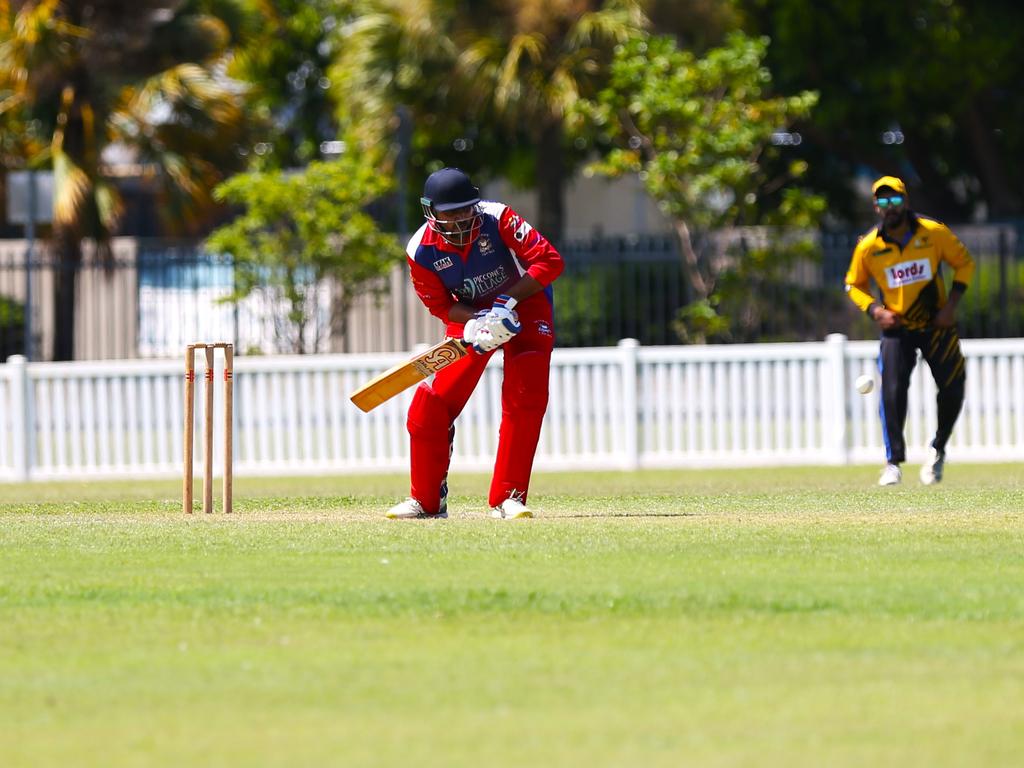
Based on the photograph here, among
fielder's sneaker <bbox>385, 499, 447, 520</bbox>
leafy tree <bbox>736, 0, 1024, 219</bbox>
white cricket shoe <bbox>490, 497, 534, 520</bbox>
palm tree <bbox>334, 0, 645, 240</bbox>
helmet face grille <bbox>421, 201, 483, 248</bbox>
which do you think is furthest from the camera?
leafy tree <bbox>736, 0, 1024, 219</bbox>

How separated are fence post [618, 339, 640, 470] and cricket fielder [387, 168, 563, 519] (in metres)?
5.79

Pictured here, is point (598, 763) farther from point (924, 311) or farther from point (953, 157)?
point (953, 157)

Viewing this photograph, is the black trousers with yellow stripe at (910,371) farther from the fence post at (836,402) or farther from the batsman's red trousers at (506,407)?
the fence post at (836,402)

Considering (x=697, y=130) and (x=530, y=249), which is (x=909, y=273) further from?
(x=697, y=130)

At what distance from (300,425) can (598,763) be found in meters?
11.7

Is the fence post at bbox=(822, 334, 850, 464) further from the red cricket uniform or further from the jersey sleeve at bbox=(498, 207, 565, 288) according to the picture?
the jersey sleeve at bbox=(498, 207, 565, 288)

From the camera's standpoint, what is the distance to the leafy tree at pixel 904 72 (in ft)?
98.5

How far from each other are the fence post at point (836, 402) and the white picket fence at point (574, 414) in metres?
0.01

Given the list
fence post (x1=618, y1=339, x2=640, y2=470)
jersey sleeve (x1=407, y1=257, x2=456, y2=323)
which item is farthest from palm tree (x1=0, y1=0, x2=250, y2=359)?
jersey sleeve (x1=407, y1=257, x2=456, y2=323)

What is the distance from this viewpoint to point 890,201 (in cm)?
1184

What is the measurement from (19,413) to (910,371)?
7.11 m

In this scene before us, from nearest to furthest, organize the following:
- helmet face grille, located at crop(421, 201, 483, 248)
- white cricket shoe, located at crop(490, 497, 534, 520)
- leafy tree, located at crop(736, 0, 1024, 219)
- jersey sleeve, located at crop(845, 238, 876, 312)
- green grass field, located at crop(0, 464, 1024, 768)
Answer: green grass field, located at crop(0, 464, 1024, 768)
helmet face grille, located at crop(421, 201, 483, 248)
white cricket shoe, located at crop(490, 497, 534, 520)
jersey sleeve, located at crop(845, 238, 876, 312)
leafy tree, located at crop(736, 0, 1024, 219)

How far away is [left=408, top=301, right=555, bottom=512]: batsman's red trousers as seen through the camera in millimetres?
9711

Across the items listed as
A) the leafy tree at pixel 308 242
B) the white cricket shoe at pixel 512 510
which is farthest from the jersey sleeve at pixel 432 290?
the leafy tree at pixel 308 242
